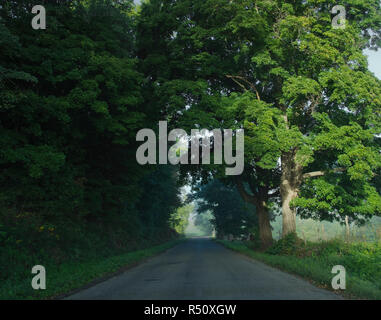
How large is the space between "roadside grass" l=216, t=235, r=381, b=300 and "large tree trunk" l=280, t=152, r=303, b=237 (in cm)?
237

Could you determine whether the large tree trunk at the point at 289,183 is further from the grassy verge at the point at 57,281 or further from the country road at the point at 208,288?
the grassy verge at the point at 57,281

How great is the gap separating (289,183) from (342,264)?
26.9 feet

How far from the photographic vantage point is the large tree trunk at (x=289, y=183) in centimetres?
1895

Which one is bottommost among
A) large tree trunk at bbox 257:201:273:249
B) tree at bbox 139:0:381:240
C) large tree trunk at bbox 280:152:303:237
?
large tree trunk at bbox 257:201:273:249

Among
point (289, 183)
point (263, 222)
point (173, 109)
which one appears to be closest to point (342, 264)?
point (289, 183)

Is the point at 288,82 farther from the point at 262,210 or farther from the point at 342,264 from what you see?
the point at 262,210

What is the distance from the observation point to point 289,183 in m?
19.3

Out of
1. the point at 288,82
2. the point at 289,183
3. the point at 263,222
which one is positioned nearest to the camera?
the point at 288,82

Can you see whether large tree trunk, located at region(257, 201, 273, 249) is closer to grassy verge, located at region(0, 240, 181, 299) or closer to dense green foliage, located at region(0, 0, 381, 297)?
dense green foliage, located at region(0, 0, 381, 297)

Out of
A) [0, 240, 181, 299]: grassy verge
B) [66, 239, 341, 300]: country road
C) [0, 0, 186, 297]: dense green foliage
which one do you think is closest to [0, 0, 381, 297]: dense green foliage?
[0, 0, 186, 297]: dense green foliage

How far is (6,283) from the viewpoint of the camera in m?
8.65

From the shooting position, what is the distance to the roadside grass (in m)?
8.04

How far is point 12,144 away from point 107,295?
731 centimetres

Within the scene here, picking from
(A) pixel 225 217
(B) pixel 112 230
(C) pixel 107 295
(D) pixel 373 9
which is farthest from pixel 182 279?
(A) pixel 225 217
